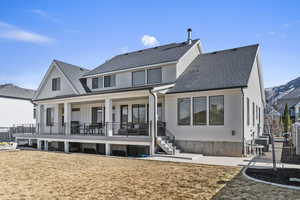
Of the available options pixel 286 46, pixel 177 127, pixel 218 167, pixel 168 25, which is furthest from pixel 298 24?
pixel 218 167

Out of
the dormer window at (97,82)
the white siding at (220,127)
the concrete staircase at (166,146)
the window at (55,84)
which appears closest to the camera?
the white siding at (220,127)

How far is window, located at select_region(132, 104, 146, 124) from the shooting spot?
16141 mm

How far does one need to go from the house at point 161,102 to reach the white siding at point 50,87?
9 cm

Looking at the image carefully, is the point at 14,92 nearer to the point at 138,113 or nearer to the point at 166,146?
the point at 138,113

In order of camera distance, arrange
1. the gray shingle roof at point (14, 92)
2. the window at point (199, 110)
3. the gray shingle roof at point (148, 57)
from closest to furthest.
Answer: the window at point (199, 110) → the gray shingle roof at point (148, 57) → the gray shingle roof at point (14, 92)

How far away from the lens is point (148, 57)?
18.0 meters

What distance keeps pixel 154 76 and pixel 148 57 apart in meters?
2.57

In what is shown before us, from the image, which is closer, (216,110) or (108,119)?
(216,110)

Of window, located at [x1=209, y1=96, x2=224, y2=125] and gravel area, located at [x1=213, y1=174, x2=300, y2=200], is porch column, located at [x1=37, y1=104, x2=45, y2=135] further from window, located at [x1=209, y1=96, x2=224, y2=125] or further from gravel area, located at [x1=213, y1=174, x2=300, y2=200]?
gravel area, located at [x1=213, y1=174, x2=300, y2=200]

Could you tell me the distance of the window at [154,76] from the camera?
16.0 metres

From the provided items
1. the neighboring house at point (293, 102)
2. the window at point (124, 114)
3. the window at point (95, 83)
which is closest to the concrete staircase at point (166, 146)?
the window at point (124, 114)

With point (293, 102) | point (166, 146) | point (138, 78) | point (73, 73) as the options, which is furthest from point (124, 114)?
point (293, 102)

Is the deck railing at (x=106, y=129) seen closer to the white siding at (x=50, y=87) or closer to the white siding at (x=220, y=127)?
the white siding at (x=220, y=127)

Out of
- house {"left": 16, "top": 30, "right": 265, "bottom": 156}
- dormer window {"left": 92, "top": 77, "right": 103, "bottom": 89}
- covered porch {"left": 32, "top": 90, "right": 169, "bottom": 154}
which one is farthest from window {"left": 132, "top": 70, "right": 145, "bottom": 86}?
dormer window {"left": 92, "top": 77, "right": 103, "bottom": 89}
